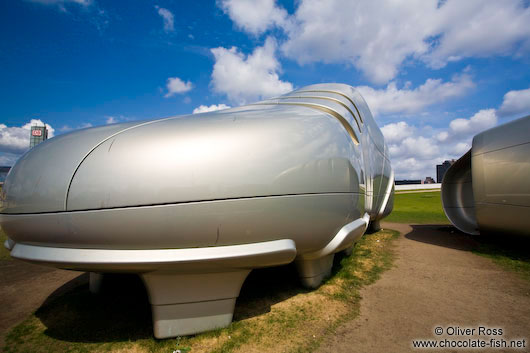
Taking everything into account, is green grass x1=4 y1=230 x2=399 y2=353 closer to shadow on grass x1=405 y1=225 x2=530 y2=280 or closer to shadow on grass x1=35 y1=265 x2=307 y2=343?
shadow on grass x1=35 y1=265 x2=307 y2=343

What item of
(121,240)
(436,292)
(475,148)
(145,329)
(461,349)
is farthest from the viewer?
(475,148)

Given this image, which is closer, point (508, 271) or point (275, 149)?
point (275, 149)

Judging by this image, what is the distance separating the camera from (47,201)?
117 inches

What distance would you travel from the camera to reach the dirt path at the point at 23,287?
445 cm

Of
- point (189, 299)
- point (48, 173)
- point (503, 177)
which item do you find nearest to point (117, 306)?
point (189, 299)

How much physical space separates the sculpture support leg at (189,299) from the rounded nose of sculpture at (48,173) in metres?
1.31

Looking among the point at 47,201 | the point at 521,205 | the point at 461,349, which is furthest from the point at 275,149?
the point at 521,205

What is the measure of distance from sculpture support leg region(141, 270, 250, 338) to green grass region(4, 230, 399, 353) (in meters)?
0.14

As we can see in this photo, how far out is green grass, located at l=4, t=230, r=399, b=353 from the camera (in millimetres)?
3385

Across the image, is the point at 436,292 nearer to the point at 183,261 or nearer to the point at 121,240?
the point at 183,261

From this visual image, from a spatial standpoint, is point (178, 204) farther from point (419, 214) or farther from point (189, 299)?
point (419, 214)

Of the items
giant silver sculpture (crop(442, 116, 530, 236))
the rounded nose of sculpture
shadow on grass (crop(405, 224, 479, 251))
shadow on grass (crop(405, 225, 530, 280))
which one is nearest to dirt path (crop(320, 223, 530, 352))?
shadow on grass (crop(405, 225, 530, 280))

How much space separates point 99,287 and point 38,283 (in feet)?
6.46

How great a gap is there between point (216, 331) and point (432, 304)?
3.42m
